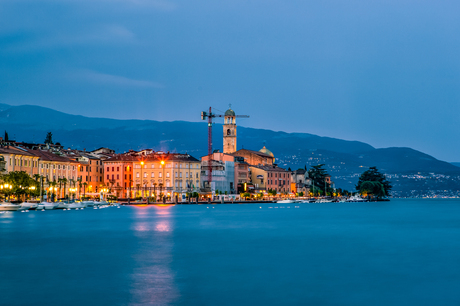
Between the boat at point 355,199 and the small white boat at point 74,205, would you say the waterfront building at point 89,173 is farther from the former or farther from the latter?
the boat at point 355,199

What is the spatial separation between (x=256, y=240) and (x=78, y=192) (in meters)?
81.8

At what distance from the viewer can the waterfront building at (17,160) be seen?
87.4 metres

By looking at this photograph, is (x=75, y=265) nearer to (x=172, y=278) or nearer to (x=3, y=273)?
(x=3, y=273)

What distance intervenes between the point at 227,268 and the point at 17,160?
228 ft

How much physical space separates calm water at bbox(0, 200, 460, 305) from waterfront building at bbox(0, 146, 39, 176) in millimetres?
41107

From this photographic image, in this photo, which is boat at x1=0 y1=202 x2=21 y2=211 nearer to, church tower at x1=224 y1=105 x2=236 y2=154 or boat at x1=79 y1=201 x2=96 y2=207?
boat at x1=79 y1=201 x2=96 y2=207

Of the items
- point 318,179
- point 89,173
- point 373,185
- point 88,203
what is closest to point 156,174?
point 89,173

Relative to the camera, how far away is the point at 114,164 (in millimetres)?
123000

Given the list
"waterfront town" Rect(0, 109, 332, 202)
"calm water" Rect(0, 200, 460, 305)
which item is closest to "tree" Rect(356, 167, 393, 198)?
"waterfront town" Rect(0, 109, 332, 202)

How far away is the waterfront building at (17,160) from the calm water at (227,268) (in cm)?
4111

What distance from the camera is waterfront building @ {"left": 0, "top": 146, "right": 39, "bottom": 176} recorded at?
8737cm

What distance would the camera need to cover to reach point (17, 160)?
91438 millimetres

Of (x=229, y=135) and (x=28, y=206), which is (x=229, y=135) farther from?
(x=28, y=206)

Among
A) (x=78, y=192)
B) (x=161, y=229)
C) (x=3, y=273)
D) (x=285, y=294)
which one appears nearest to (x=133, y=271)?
(x=3, y=273)
